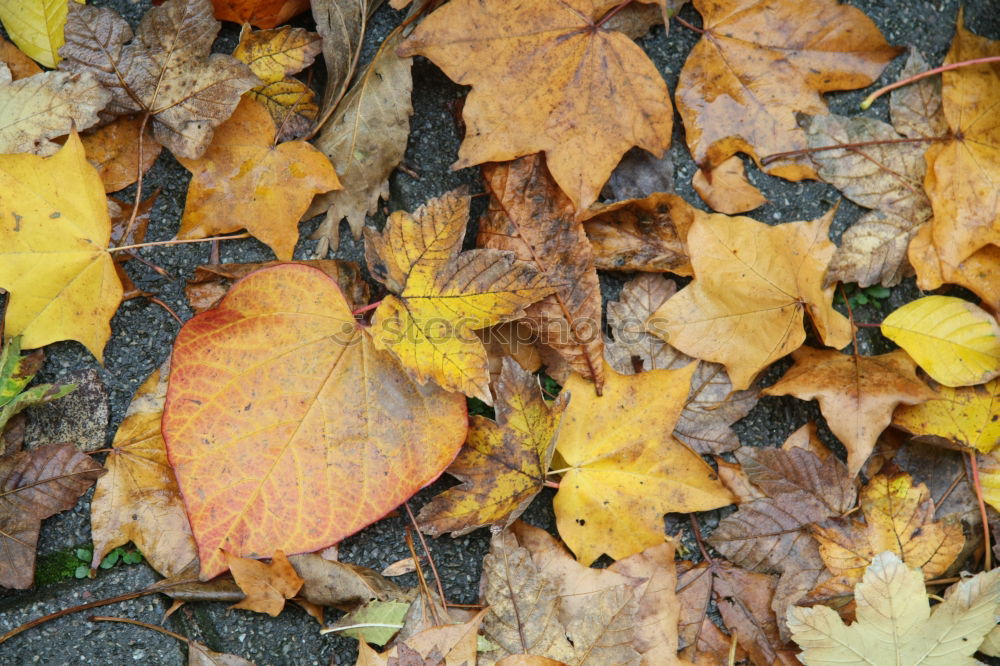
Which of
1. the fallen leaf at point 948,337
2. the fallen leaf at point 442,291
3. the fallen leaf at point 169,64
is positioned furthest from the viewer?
the fallen leaf at point 948,337

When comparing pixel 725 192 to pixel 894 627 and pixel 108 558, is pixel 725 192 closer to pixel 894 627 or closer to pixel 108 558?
pixel 894 627

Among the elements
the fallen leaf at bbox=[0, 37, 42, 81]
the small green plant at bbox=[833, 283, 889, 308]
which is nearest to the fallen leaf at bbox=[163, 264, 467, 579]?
the fallen leaf at bbox=[0, 37, 42, 81]

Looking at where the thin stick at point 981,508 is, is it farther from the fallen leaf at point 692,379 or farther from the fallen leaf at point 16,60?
the fallen leaf at point 16,60

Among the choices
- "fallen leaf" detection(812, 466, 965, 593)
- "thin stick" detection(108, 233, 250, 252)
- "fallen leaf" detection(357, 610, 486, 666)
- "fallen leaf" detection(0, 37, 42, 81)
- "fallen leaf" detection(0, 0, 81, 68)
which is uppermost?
"fallen leaf" detection(0, 0, 81, 68)

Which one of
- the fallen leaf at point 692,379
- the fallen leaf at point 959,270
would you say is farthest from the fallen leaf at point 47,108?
the fallen leaf at point 959,270

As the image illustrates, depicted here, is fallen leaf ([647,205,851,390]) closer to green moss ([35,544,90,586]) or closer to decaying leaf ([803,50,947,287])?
decaying leaf ([803,50,947,287])

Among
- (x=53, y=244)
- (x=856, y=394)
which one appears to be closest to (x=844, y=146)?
(x=856, y=394)
